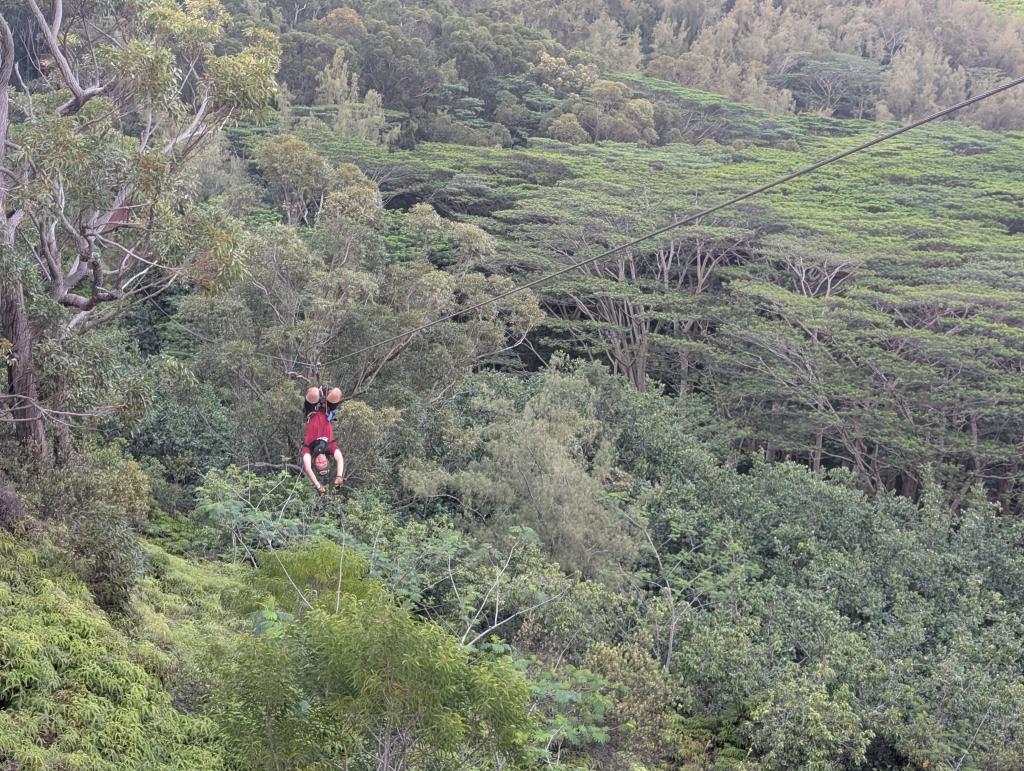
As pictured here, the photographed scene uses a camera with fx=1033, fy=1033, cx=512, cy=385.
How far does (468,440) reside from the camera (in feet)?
47.1

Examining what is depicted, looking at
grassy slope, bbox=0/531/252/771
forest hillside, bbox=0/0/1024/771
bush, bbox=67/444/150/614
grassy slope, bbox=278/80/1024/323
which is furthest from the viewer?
grassy slope, bbox=278/80/1024/323

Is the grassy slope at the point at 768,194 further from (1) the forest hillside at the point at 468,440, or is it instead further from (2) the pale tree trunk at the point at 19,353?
(2) the pale tree trunk at the point at 19,353

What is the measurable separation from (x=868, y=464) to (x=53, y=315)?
16448mm

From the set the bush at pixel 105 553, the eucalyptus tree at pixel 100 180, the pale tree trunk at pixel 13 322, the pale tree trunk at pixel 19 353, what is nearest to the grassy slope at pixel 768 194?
the eucalyptus tree at pixel 100 180

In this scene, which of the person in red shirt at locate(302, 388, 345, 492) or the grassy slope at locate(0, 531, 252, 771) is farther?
the person in red shirt at locate(302, 388, 345, 492)

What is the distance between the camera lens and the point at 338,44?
30.2 meters

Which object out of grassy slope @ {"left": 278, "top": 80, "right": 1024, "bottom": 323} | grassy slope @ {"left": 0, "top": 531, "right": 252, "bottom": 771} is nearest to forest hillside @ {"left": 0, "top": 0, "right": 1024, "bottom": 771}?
grassy slope @ {"left": 0, "top": 531, "right": 252, "bottom": 771}

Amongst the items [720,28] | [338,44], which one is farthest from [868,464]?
[720,28]

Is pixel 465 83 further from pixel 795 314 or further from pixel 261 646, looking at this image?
pixel 261 646

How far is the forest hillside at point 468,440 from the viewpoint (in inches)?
275

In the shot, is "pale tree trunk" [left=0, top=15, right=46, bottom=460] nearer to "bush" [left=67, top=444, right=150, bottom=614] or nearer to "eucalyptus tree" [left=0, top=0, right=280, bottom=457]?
"eucalyptus tree" [left=0, top=0, right=280, bottom=457]

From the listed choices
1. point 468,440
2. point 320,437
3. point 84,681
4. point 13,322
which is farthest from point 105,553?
point 468,440

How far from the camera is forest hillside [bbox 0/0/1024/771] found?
22.9 feet

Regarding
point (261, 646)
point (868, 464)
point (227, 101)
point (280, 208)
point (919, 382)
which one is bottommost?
point (868, 464)
